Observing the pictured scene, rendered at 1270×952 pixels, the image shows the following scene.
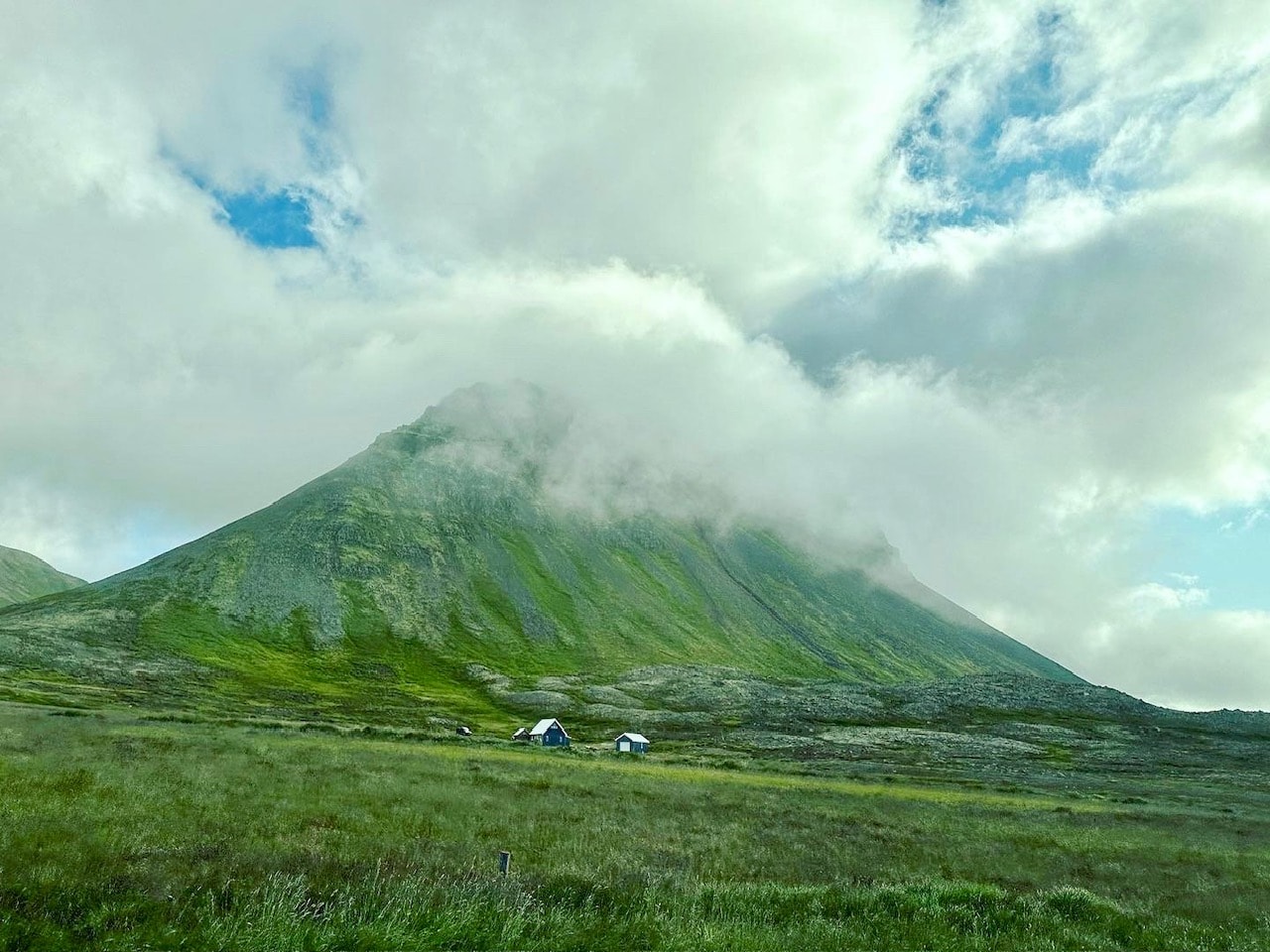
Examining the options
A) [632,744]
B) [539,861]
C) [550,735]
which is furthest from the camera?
[550,735]

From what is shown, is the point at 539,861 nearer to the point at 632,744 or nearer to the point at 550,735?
the point at 632,744

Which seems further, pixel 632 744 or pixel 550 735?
pixel 550 735

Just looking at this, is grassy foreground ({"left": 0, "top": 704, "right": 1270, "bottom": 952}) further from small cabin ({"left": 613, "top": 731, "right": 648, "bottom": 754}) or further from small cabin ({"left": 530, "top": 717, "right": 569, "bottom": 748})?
small cabin ({"left": 530, "top": 717, "right": 569, "bottom": 748})

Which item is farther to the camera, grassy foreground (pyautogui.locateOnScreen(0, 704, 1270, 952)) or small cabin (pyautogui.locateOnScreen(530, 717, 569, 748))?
small cabin (pyautogui.locateOnScreen(530, 717, 569, 748))

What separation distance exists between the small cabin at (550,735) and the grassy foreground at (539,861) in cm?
4741

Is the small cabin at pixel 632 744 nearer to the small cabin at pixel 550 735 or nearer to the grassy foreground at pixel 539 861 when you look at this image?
the small cabin at pixel 550 735

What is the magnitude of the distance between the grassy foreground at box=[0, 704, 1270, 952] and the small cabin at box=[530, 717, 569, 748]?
4741 centimetres

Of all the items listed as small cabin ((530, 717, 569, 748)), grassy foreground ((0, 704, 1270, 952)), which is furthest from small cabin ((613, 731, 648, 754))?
grassy foreground ((0, 704, 1270, 952))

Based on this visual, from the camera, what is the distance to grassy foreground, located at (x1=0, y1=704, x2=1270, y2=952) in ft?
41.1

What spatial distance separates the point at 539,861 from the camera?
22469mm

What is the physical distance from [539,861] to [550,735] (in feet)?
263

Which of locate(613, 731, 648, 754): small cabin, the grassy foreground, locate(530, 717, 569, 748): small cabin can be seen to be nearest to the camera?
the grassy foreground

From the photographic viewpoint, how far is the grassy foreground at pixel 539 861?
12.5 metres

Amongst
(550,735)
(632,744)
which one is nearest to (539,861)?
(632,744)
